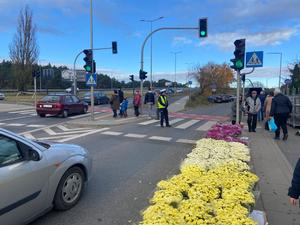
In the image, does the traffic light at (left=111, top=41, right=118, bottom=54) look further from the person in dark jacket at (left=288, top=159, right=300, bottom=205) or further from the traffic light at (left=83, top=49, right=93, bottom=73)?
the person in dark jacket at (left=288, top=159, right=300, bottom=205)

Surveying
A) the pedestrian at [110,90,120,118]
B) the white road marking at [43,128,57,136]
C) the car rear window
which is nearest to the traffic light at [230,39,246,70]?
the white road marking at [43,128,57,136]

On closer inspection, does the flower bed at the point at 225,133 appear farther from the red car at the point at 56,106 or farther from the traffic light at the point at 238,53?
the red car at the point at 56,106

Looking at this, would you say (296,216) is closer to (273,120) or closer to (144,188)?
(144,188)

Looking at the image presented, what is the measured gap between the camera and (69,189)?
520 cm

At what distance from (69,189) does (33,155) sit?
3.46 ft

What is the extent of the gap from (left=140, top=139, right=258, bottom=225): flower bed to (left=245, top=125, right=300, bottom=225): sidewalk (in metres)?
0.71

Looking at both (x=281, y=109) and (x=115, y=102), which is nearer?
(x=281, y=109)

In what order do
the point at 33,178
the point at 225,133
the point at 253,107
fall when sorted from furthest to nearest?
the point at 253,107 < the point at 225,133 < the point at 33,178

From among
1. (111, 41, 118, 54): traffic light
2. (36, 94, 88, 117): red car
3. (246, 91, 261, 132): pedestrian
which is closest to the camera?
(246, 91, 261, 132): pedestrian

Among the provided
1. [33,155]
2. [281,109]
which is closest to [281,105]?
[281,109]

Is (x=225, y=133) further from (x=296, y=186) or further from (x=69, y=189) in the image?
(x=296, y=186)

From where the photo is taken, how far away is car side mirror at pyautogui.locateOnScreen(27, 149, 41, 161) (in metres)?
4.30

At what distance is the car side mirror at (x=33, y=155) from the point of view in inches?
169

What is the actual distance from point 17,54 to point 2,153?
6397 centimetres
